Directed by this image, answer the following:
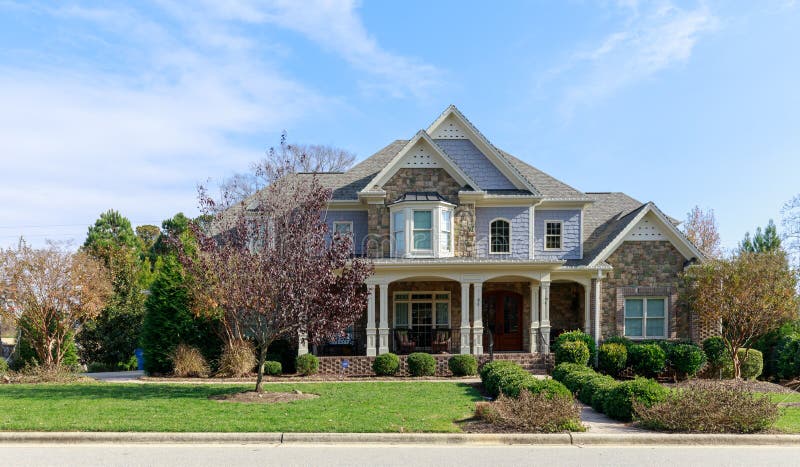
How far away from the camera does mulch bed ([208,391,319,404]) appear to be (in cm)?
1359

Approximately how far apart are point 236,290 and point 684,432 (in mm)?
9430

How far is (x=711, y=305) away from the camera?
19641 millimetres

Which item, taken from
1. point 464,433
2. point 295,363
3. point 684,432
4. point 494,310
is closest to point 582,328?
point 494,310

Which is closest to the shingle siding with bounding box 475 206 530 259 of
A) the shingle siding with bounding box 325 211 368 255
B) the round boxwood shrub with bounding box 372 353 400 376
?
the shingle siding with bounding box 325 211 368 255

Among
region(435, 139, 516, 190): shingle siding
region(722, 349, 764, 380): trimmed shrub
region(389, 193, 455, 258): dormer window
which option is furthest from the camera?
region(435, 139, 516, 190): shingle siding

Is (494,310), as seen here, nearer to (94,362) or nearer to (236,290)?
(236,290)

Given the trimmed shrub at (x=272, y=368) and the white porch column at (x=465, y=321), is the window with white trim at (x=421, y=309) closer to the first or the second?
the white porch column at (x=465, y=321)

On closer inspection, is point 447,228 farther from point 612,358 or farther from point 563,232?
point 612,358

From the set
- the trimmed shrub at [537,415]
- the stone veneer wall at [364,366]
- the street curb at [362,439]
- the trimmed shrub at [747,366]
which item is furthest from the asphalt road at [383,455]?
the trimmed shrub at [747,366]

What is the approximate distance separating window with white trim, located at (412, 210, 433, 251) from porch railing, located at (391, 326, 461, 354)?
3063 mm

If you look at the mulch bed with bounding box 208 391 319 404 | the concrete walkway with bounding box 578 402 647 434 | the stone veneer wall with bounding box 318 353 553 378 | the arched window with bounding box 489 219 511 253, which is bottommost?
the stone veneer wall with bounding box 318 353 553 378

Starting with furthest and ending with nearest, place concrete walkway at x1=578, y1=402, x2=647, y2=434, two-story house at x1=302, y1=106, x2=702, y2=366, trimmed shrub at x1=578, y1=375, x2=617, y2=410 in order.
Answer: two-story house at x1=302, y1=106, x2=702, y2=366 < trimmed shrub at x1=578, y1=375, x2=617, y2=410 < concrete walkway at x1=578, y1=402, x2=647, y2=434

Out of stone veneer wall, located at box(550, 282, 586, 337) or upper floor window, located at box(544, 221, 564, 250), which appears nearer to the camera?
stone veneer wall, located at box(550, 282, 586, 337)

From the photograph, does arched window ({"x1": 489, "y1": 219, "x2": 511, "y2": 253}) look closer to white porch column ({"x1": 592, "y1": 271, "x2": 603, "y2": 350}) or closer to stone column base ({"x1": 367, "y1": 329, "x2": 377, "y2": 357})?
white porch column ({"x1": 592, "y1": 271, "x2": 603, "y2": 350})
